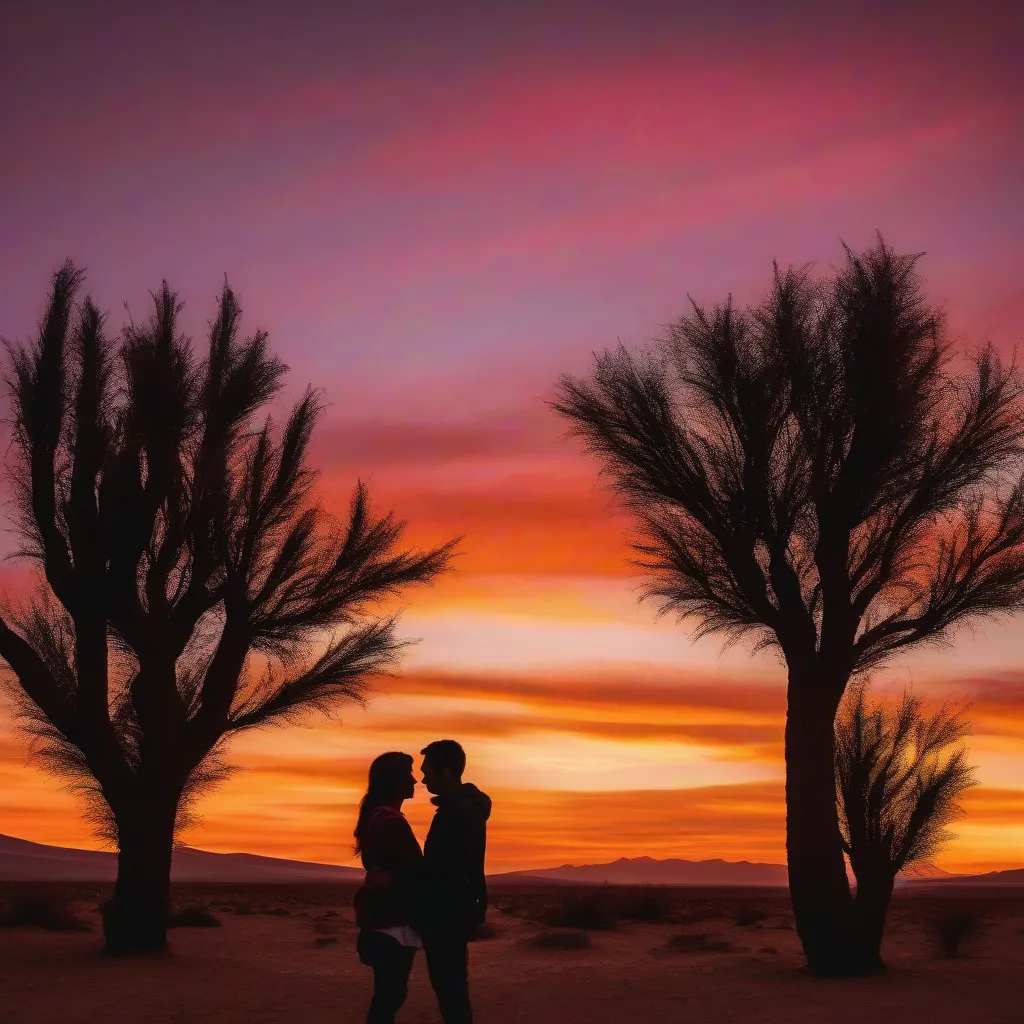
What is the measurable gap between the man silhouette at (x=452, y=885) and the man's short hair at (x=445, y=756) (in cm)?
5

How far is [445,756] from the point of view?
620 cm

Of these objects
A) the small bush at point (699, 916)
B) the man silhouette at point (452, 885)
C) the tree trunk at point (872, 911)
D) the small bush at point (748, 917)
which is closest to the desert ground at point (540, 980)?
the tree trunk at point (872, 911)

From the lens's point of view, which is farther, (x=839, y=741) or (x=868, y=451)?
(x=839, y=741)

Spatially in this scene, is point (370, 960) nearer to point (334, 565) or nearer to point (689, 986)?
point (689, 986)

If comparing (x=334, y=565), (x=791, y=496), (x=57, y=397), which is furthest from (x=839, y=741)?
(x=57, y=397)

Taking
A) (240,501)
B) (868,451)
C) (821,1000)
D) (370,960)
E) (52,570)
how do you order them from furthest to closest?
(240,501), (52,570), (868,451), (821,1000), (370,960)

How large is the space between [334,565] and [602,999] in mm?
8184

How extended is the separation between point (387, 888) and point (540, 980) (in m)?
10.1

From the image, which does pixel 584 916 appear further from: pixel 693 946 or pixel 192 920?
pixel 192 920

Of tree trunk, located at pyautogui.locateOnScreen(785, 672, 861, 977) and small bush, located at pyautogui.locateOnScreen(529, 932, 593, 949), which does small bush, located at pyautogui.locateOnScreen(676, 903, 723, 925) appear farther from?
tree trunk, located at pyautogui.locateOnScreen(785, 672, 861, 977)

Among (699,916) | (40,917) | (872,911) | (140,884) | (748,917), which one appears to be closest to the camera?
(872,911)

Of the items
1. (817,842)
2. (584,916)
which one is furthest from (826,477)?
(584,916)

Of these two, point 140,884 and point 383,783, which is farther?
point 140,884

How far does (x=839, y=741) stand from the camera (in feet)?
51.8
